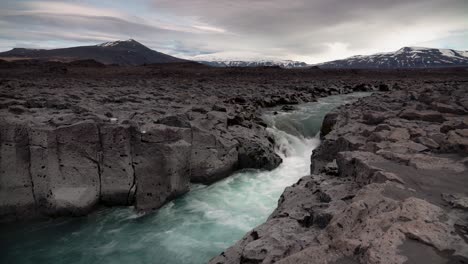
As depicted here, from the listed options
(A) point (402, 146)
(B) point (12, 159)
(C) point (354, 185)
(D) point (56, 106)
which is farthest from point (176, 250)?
(D) point (56, 106)

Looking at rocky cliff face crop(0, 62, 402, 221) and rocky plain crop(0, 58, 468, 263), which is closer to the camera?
rocky plain crop(0, 58, 468, 263)

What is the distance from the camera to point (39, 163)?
30.8 feet

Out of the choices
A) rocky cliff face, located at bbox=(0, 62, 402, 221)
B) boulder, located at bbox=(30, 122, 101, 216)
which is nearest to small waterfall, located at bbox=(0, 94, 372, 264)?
rocky cliff face, located at bbox=(0, 62, 402, 221)

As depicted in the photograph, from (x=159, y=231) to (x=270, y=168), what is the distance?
Answer: 582 cm

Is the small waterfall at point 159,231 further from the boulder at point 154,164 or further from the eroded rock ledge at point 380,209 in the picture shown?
the eroded rock ledge at point 380,209

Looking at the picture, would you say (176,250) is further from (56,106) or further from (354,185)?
(56,106)

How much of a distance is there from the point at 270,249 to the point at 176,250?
14.1ft

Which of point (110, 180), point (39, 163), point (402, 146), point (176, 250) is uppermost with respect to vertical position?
point (402, 146)

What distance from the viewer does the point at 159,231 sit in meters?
9.12

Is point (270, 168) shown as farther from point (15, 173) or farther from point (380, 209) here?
point (15, 173)

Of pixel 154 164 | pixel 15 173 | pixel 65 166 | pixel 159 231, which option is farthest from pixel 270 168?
pixel 15 173

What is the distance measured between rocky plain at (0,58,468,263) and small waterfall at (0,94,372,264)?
447 mm

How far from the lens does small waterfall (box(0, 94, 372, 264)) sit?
320 inches

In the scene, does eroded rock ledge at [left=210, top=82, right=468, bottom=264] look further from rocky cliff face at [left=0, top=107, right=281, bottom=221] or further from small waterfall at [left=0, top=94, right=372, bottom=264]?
rocky cliff face at [left=0, top=107, right=281, bottom=221]
